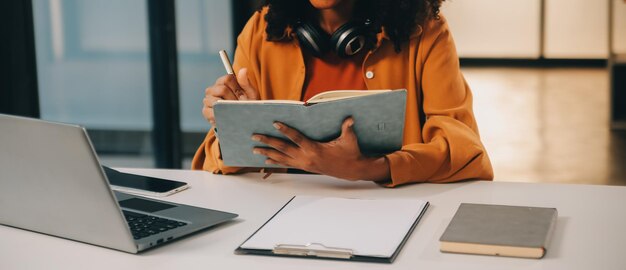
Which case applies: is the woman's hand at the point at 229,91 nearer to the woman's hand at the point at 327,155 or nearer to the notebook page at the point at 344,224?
the woman's hand at the point at 327,155

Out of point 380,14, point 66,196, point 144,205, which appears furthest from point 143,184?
point 380,14

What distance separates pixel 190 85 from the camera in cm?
390

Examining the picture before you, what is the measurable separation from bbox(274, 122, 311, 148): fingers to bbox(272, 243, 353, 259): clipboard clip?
0.36 m

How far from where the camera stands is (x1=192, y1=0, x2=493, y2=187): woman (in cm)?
164

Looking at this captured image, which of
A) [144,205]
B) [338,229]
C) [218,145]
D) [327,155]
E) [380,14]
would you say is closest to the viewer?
[338,229]

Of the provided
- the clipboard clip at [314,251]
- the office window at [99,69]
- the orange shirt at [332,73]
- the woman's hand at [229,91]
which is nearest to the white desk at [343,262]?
the clipboard clip at [314,251]

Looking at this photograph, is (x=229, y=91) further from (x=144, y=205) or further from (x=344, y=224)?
(x=344, y=224)

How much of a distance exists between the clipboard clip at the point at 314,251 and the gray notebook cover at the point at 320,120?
0.34m

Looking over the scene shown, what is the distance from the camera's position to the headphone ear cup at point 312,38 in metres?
1.87

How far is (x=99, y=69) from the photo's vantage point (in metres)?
3.69

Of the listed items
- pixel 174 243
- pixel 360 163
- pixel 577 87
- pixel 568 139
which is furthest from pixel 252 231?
pixel 577 87

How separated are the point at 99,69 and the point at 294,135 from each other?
2.35 m

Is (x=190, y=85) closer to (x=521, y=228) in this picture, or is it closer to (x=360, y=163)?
(x=360, y=163)

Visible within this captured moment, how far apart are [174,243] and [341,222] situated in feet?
0.85
